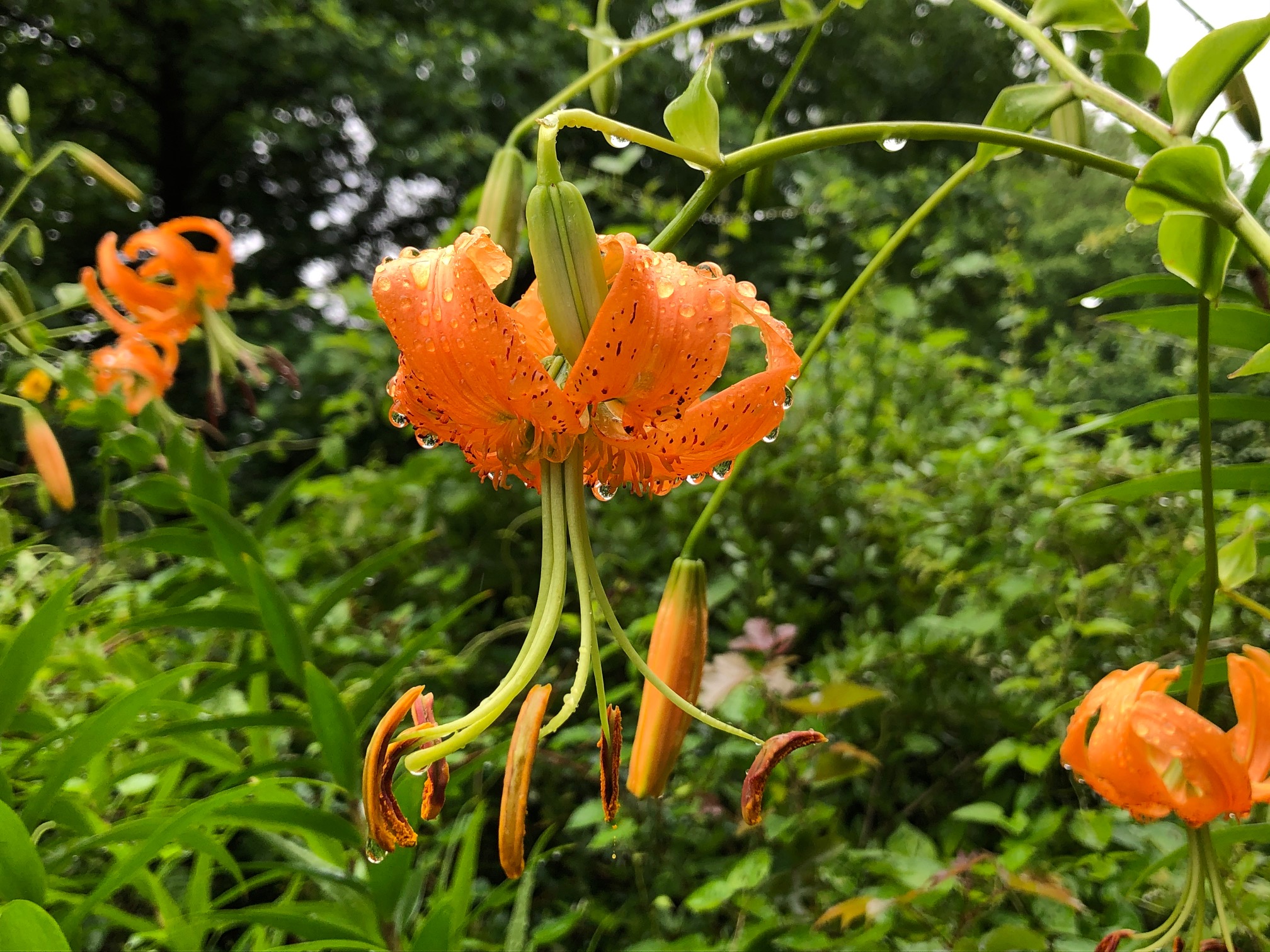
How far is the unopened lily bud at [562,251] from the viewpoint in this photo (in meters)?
0.31

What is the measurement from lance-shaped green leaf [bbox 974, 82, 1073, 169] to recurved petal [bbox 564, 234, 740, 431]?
0.54 ft

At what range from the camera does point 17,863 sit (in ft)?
1.28

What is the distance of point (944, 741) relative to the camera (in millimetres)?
985

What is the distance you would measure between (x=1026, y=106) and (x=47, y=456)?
39.3 inches

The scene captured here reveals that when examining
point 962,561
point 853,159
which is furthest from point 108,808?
point 853,159

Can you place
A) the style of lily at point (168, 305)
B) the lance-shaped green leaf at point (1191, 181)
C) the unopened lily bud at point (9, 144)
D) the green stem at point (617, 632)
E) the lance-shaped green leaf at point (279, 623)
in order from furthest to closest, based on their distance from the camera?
the style of lily at point (168, 305) → the unopened lily bud at point (9, 144) → the lance-shaped green leaf at point (279, 623) → the green stem at point (617, 632) → the lance-shaped green leaf at point (1191, 181)

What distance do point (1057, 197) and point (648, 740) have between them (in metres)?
8.62

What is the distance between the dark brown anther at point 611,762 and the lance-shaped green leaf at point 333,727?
19 centimetres

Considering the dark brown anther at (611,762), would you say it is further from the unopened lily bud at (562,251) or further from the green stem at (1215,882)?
the green stem at (1215,882)

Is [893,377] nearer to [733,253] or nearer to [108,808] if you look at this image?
[108,808]

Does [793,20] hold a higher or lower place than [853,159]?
lower

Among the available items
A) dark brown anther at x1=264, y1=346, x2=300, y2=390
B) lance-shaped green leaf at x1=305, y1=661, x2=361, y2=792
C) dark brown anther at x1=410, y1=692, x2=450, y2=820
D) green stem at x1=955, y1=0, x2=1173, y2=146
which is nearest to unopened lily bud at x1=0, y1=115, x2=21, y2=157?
dark brown anther at x1=264, y1=346, x2=300, y2=390

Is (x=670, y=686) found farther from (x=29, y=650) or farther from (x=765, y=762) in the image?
(x=29, y=650)

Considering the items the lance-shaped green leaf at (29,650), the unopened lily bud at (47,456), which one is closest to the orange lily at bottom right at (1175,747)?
the lance-shaped green leaf at (29,650)
